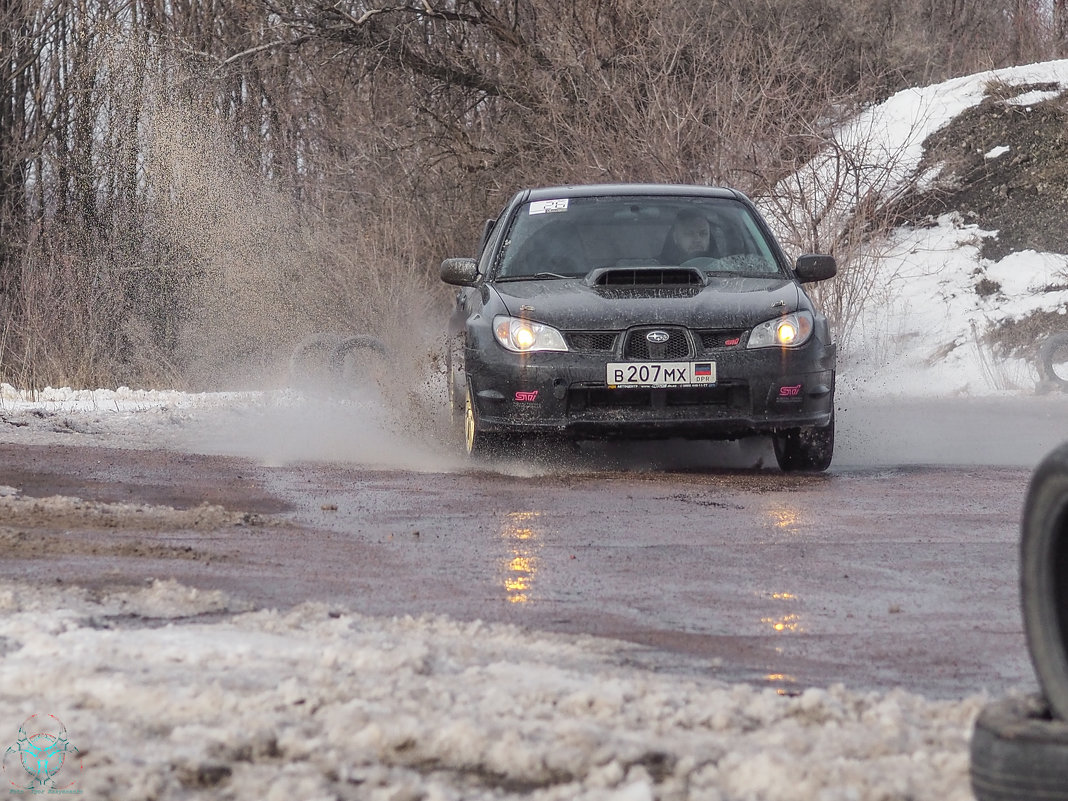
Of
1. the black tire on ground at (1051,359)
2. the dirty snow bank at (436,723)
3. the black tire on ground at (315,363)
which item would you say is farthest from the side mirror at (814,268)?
the black tire on ground at (1051,359)

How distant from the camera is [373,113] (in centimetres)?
2375

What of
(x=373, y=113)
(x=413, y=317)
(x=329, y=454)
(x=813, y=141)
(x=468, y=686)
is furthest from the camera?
(x=373, y=113)

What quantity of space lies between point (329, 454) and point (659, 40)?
1303cm

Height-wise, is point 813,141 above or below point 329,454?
above

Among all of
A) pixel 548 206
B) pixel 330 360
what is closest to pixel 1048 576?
pixel 548 206

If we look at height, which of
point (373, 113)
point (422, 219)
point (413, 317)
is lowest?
point (413, 317)

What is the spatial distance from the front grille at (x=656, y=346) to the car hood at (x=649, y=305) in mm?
50

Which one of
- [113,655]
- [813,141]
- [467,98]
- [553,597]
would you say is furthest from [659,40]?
[113,655]

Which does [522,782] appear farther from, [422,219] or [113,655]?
[422,219]

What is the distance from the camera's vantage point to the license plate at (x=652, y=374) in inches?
337

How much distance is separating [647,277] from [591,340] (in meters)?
0.70

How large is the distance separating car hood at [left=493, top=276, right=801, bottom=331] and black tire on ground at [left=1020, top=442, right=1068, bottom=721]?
586 centimetres

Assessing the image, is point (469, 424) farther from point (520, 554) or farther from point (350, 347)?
point (350, 347)

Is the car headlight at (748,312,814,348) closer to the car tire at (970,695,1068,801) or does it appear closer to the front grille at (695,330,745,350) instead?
the front grille at (695,330,745,350)
